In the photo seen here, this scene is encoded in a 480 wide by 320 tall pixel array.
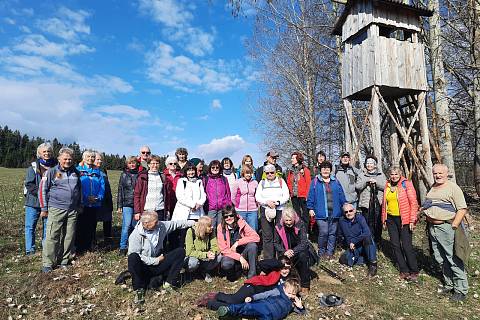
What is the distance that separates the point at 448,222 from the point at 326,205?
7.12 ft

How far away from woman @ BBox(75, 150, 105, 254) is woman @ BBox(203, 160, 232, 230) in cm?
236

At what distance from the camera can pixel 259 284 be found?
4.98 meters

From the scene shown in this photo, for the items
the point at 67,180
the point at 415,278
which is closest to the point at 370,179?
the point at 415,278

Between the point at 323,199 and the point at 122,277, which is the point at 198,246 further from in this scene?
the point at 323,199

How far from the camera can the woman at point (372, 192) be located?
284 inches

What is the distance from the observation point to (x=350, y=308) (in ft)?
16.3

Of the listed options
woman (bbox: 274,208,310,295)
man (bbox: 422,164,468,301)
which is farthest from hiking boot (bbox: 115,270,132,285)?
man (bbox: 422,164,468,301)

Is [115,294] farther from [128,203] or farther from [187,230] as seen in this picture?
[128,203]

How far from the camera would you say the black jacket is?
6.91m

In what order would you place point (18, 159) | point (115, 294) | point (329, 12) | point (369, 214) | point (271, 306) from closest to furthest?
point (271, 306) → point (115, 294) → point (369, 214) → point (329, 12) → point (18, 159)

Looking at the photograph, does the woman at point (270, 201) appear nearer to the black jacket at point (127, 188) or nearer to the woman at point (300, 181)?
the woman at point (300, 181)

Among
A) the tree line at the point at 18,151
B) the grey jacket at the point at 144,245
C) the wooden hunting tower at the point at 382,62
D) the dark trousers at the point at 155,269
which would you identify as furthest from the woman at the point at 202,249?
the tree line at the point at 18,151

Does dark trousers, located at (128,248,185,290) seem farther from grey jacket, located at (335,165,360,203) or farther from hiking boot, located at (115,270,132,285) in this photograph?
grey jacket, located at (335,165,360,203)

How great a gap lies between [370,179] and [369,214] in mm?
1285
